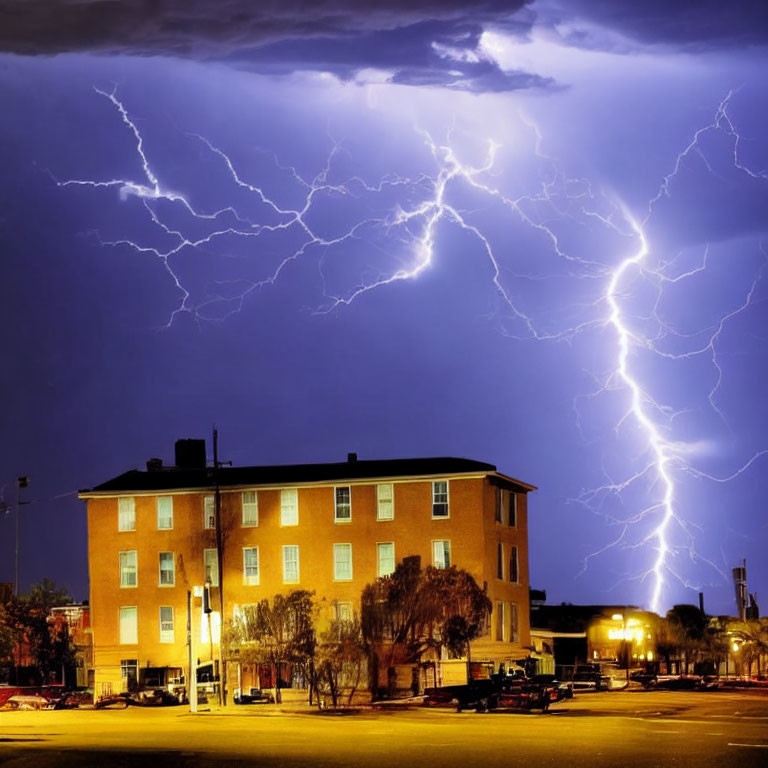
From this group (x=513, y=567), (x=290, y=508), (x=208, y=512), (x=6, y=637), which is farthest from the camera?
(x=6, y=637)

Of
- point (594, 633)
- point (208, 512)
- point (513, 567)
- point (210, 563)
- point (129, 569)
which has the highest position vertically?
point (208, 512)

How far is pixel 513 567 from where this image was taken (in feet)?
248

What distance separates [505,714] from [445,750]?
1680 cm

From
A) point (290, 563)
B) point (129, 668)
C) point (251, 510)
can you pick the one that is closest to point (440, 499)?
point (290, 563)

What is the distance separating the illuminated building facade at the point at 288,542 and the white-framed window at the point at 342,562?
0.07 meters

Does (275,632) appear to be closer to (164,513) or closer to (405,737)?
(164,513)

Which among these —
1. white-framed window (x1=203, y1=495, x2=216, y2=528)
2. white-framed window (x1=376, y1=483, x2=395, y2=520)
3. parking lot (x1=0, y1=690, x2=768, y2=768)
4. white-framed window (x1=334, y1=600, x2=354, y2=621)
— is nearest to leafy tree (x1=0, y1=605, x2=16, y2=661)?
white-framed window (x1=203, y1=495, x2=216, y2=528)

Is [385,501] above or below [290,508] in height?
above

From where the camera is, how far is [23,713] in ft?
185

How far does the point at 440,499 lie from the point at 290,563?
8481mm

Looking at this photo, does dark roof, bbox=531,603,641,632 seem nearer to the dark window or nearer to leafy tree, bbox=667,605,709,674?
leafy tree, bbox=667,605,709,674

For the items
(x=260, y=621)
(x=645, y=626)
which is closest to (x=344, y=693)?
(x=260, y=621)

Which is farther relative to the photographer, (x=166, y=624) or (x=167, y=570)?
(x=167, y=570)

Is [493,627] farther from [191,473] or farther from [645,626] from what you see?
[645,626]
